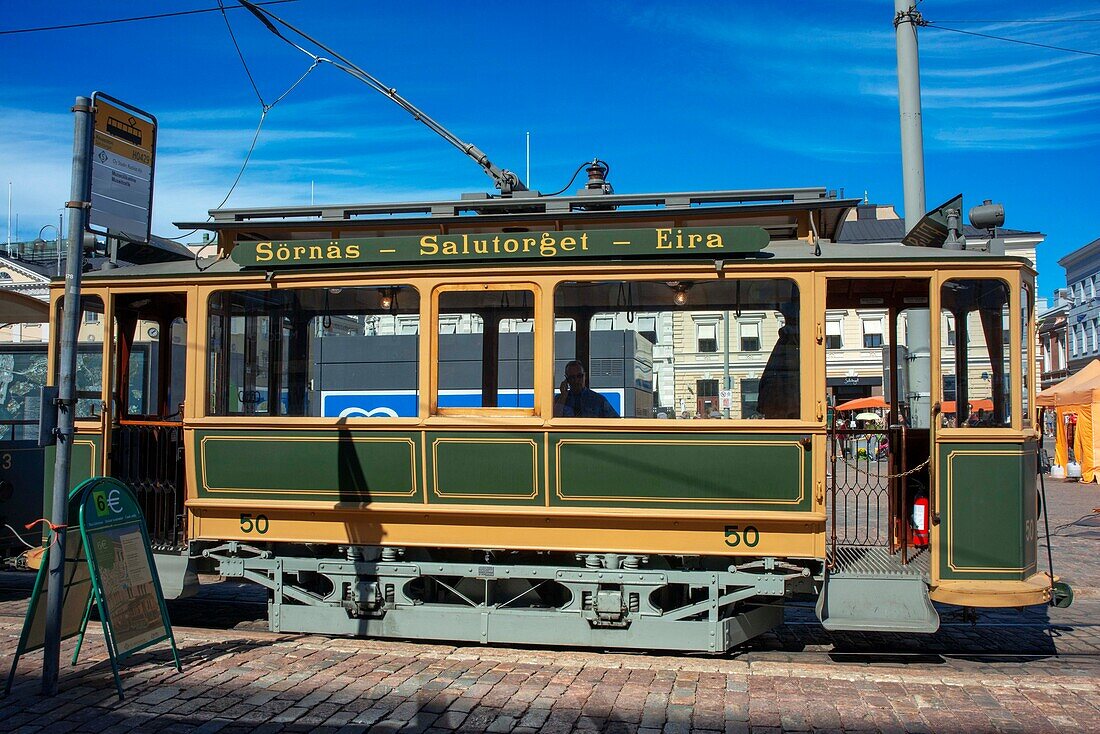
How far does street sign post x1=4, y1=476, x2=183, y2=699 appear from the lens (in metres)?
5.29

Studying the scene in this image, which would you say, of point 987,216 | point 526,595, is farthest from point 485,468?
point 987,216

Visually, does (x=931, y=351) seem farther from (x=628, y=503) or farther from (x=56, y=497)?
(x=56, y=497)

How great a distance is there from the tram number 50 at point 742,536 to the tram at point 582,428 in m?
0.02

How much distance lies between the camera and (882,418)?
306 inches

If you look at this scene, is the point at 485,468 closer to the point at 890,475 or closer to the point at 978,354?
the point at 890,475

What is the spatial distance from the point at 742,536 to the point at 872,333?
8.92 feet

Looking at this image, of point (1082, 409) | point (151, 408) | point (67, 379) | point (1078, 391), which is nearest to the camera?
point (67, 379)

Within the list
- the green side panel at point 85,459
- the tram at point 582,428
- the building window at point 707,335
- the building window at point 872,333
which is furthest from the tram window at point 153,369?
the building window at point 872,333

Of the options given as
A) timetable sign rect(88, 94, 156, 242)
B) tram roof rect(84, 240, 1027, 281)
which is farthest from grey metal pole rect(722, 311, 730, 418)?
timetable sign rect(88, 94, 156, 242)

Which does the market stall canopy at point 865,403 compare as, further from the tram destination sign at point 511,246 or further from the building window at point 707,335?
the tram destination sign at point 511,246

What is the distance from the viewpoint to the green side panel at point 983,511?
19.6 ft

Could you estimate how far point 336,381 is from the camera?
22.4 ft

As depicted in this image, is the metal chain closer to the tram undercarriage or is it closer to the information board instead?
the tram undercarriage

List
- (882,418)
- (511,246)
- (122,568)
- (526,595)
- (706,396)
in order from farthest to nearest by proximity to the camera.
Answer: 1. (882,418)
2. (526,595)
3. (511,246)
4. (706,396)
5. (122,568)
